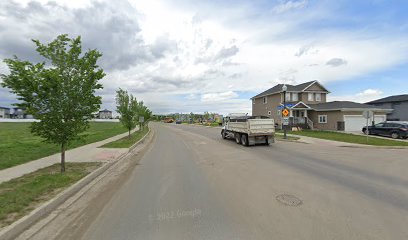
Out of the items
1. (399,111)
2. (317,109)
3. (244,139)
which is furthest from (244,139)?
(399,111)

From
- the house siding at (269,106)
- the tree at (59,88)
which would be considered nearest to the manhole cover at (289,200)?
the tree at (59,88)

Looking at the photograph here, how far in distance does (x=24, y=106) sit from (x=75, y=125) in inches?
58.9

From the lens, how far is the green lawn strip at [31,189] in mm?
Result: 4589

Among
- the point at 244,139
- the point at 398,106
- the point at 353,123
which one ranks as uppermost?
the point at 398,106

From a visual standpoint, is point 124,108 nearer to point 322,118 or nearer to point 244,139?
point 244,139

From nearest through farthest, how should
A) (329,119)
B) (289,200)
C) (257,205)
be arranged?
(257,205) → (289,200) → (329,119)

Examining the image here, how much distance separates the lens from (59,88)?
752 cm

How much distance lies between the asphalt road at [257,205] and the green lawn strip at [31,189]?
1512 mm

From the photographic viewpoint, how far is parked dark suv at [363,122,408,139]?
22.2 metres

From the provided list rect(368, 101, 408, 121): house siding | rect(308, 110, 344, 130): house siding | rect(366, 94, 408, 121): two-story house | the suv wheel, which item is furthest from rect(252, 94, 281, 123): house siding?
rect(368, 101, 408, 121): house siding

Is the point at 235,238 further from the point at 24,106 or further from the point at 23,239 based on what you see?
the point at 24,106

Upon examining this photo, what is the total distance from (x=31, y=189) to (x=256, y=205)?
554cm

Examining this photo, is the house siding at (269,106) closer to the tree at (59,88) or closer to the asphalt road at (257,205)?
the asphalt road at (257,205)

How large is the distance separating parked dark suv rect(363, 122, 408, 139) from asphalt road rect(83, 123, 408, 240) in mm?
17577
